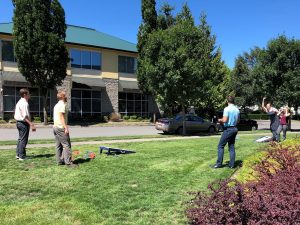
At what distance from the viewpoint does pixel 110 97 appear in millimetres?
39000

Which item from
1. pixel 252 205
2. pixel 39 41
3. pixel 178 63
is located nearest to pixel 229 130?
pixel 252 205

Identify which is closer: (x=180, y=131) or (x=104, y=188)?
(x=104, y=188)

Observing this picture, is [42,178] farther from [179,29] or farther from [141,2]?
[141,2]

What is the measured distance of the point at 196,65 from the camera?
22.5 meters

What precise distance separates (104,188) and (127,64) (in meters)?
34.4

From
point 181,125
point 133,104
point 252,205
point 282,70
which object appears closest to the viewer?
point 252,205

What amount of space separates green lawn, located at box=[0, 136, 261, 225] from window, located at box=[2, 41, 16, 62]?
79.6ft

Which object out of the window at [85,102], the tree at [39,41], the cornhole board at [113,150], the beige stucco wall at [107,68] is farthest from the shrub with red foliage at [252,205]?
the window at [85,102]

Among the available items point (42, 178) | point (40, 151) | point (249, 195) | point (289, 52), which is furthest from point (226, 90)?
point (249, 195)

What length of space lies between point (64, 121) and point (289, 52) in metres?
21.7

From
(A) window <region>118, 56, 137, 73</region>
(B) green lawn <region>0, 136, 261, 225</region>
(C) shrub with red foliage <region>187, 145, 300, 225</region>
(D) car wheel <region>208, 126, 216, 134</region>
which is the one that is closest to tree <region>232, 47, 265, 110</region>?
(A) window <region>118, 56, 137, 73</region>

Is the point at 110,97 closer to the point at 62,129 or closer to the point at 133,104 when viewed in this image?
the point at 133,104

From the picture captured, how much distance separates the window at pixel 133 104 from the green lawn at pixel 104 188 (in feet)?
97.5

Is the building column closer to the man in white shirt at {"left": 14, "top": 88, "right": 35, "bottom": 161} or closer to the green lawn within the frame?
the green lawn
